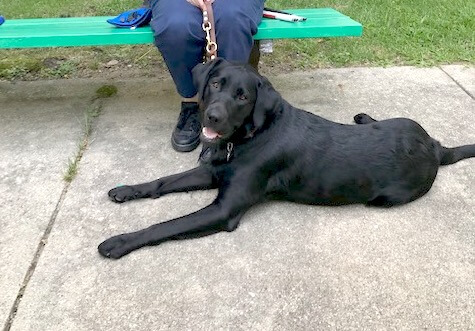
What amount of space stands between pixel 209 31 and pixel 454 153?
1598 mm

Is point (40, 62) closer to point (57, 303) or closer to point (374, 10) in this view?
point (57, 303)

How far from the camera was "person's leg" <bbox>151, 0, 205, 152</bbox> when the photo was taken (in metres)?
2.76

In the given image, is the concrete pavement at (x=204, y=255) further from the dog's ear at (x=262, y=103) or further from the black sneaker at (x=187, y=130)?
the dog's ear at (x=262, y=103)

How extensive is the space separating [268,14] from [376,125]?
1.17m

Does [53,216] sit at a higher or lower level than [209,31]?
lower

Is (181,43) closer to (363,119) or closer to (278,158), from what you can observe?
(278,158)

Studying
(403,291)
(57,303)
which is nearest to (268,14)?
(403,291)

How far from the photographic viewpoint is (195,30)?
2.78 meters

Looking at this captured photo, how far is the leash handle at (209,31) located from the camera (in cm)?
275

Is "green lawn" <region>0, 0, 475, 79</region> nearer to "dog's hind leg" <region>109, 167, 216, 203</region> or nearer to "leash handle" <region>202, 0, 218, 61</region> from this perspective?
"leash handle" <region>202, 0, 218, 61</region>

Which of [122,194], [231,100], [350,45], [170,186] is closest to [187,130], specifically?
[170,186]

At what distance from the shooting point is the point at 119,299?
200 cm

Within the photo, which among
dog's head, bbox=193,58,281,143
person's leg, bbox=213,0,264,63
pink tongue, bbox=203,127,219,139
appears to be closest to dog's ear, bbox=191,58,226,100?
dog's head, bbox=193,58,281,143

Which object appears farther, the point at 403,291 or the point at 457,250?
the point at 457,250
